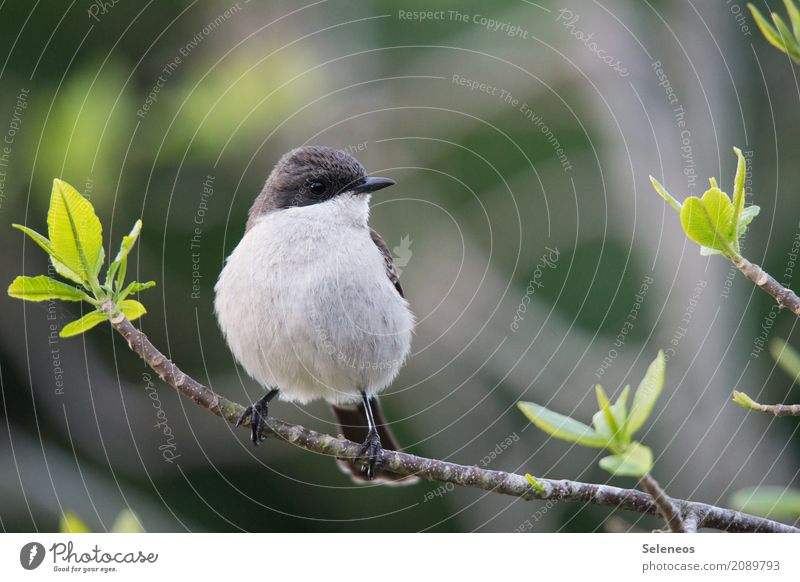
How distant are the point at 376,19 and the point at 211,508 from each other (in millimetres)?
2146

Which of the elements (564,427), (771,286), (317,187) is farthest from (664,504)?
(317,187)

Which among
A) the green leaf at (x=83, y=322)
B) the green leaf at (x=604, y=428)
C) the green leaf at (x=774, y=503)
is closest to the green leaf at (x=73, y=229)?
the green leaf at (x=83, y=322)

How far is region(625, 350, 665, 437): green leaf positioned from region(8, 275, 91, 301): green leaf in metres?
1.33

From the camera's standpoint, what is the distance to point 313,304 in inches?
123

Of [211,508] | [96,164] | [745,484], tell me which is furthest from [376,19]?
[745,484]

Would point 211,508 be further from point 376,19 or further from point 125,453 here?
point 376,19

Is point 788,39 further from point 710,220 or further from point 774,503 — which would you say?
point 774,503

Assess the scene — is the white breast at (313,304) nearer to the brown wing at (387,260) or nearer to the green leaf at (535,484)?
the brown wing at (387,260)

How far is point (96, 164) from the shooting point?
335cm

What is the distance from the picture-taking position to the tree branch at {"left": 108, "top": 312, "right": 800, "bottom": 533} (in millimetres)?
2172

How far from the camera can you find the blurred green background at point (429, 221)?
3.36m

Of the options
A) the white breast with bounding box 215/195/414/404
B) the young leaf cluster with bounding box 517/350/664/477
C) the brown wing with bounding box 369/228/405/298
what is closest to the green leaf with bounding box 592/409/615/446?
the young leaf cluster with bounding box 517/350/664/477
